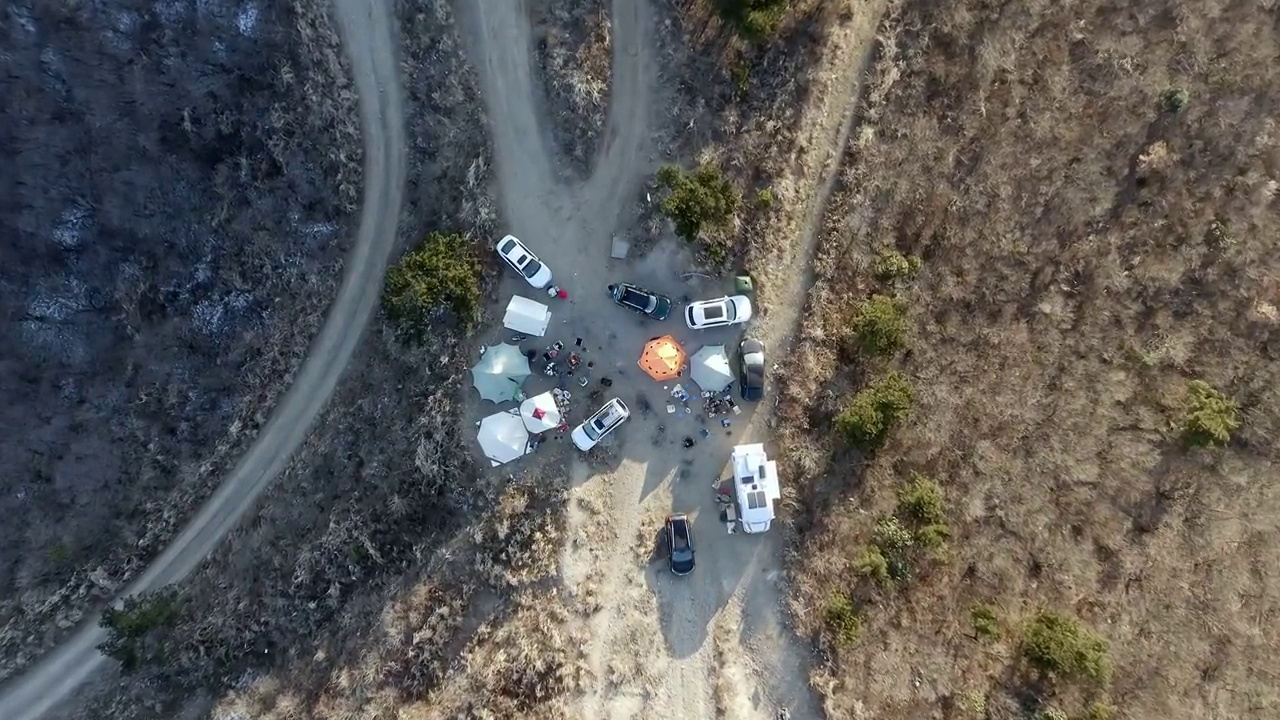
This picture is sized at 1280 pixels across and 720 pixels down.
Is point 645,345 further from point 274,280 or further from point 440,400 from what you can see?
point 274,280

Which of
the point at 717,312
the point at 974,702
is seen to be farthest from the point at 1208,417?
the point at 717,312

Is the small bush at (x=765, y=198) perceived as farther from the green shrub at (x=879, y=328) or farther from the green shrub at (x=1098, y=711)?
the green shrub at (x=1098, y=711)

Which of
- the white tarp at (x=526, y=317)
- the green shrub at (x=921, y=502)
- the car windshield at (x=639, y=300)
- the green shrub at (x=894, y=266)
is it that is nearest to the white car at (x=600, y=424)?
the car windshield at (x=639, y=300)

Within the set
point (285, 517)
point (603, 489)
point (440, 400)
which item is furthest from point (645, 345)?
point (285, 517)

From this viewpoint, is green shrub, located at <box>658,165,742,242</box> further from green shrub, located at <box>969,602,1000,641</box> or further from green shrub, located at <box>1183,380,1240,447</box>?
green shrub, located at <box>1183,380,1240,447</box>

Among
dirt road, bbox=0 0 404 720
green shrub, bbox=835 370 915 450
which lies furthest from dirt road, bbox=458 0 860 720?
dirt road, bbox=0 0 404 720

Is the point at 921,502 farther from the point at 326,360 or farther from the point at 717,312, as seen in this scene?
the point at 326,360
